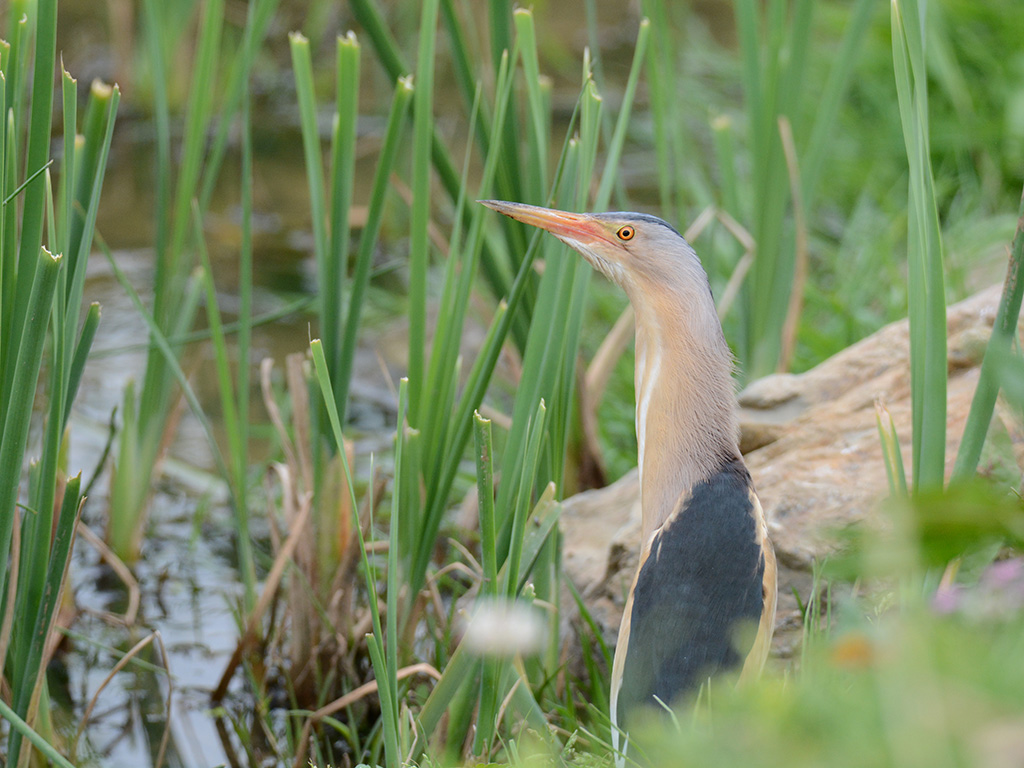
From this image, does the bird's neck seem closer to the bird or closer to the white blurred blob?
the bird

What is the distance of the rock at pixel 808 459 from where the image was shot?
1.91m

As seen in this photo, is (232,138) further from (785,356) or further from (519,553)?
(519,553)

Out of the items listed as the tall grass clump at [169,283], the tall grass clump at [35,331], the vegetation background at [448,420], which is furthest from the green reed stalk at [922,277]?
the tall grass clump at [169,283]

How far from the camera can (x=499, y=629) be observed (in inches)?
56.8

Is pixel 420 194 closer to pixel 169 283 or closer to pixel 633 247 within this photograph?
pixel 633 247

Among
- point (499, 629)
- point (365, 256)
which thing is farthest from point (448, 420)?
point (499, 629)

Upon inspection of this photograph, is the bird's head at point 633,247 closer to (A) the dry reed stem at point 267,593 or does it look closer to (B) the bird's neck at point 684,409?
(B) the bird's neck at point 684,409

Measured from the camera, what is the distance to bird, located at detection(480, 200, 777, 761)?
1.51 meters

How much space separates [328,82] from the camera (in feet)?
19.9

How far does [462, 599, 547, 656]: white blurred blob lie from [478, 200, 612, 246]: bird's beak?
62 centimetres

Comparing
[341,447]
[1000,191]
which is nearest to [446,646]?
[341,447]

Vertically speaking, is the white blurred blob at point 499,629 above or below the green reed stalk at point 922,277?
below

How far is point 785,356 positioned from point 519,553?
4.95 ft

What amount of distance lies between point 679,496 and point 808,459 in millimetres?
535
